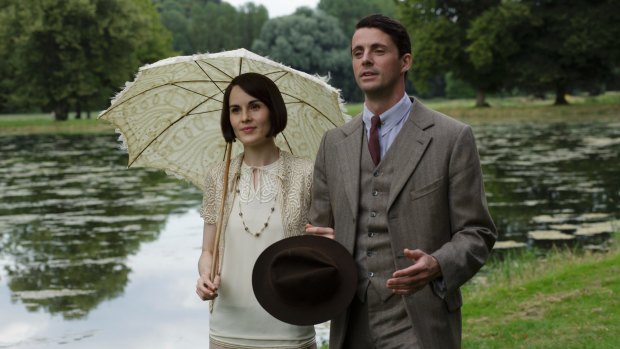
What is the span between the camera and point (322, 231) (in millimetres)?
3512

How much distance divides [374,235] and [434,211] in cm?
21

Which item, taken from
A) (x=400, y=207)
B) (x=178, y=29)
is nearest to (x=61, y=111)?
(x=178, y=29)

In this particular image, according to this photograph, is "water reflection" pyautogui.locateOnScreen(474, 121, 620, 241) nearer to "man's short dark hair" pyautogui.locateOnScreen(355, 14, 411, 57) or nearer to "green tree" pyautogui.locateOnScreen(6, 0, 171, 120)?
"man's short dark hair" pyautogui.locateOnScreen(355, 14, 411, 57)

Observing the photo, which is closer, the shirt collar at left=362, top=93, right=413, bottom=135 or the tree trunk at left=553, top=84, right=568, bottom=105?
the shirt collar at left=362, top=93, right=413, bottom=135

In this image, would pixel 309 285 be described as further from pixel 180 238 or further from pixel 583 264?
pixel 180 238

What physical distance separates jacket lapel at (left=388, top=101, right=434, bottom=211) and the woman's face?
667mm

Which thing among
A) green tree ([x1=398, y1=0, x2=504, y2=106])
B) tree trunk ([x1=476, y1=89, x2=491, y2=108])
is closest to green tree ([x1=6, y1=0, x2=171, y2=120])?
green tree ([x1=398, y1=0, x2=504, y2=106])

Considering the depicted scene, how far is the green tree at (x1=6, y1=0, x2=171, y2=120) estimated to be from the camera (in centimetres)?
5609

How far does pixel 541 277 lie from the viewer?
352 inches

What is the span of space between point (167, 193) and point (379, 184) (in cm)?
1688

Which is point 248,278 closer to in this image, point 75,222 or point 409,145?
point 409,145

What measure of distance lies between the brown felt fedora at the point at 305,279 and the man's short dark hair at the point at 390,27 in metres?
0.68

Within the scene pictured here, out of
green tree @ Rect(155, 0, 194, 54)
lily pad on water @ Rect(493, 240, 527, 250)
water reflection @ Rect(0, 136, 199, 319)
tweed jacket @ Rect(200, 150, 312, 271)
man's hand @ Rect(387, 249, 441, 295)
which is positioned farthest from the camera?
green tree @ Rect(155, 0, 194, 54)

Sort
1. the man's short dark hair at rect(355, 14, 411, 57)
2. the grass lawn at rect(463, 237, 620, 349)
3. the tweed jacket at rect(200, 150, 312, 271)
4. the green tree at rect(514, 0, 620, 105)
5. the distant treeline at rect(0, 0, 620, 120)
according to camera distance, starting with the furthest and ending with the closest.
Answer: the distant treeline at rect(0, 0, 620, 120)
the green tree at rect(514, 0, 620, 105)
the grass lawn at rect(463, 237, 620, 349)
the tweed jacket at rect(200, 150, 312, 271)
the man's short dark hair at rect(355, 14, 411, 57)
